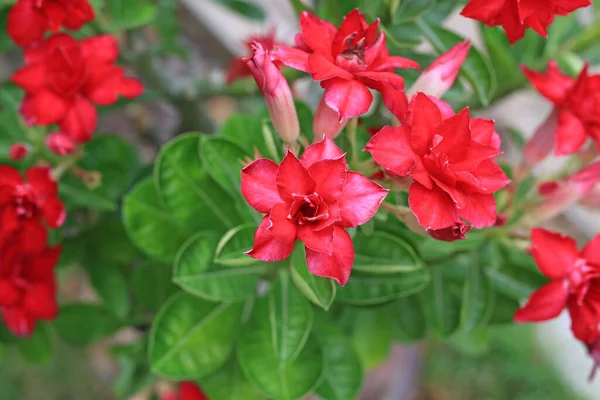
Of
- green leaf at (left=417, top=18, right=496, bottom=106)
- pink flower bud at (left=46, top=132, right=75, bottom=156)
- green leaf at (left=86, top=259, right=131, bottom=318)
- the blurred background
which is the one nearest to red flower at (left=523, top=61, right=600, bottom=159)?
green leaf at (left=417, top=18, right=496, bottom=106)

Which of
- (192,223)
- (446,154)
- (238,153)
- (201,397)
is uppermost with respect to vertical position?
(446,154)

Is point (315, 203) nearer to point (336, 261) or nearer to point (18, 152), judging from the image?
point (336, 261)

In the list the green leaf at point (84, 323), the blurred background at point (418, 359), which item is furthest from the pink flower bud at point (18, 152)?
the blurred background at point (418, 359)

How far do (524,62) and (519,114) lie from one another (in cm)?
114

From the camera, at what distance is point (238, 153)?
60cm

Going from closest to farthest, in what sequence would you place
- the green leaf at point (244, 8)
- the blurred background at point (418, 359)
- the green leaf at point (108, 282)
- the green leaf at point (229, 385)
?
the green leaf at point (229, 385) < the green leaf at point (108, 282) < the green leaf at point (244, 8) < the blurred background at point (418, 359)

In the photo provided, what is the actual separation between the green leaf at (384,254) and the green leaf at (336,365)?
0.46ft

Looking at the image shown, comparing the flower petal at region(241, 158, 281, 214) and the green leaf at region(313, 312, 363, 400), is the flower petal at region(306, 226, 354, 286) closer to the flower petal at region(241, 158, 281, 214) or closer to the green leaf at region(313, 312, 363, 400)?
the flower petal at region(241, 158, 281, 214)

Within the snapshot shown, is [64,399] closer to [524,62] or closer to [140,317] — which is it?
[140,317]

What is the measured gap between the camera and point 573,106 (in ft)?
1.86

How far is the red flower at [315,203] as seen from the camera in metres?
0.40

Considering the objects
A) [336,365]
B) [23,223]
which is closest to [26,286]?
[23,223]

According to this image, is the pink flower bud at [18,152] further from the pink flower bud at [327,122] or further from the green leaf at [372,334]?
the green leaf at [372,334]

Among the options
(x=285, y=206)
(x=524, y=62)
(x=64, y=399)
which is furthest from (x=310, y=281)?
(x=64, y=399)
